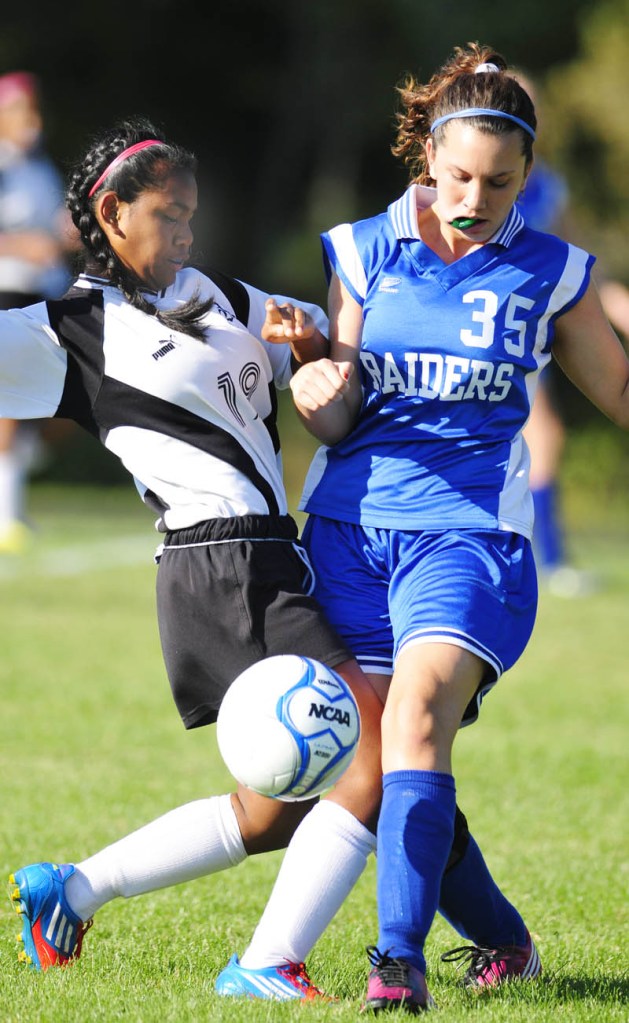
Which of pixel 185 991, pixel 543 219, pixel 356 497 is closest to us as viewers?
pixel 185 991

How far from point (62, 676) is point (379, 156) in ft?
58.8

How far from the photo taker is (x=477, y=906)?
310cm

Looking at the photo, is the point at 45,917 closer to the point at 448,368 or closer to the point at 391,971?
the point at 391,971

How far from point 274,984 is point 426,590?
807 millimetres

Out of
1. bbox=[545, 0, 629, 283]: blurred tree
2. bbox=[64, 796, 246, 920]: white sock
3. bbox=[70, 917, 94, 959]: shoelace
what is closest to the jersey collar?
bbox=[64, 796, 246, 920]: white sock

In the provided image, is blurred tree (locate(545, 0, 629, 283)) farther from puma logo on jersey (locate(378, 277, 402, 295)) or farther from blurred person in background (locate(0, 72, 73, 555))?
puma logo on jersey (locate(378, 277, 402, 295))

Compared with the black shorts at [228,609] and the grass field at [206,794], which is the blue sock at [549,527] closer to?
the grass field at [206,794]

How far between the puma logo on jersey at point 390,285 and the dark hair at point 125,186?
14.5 inches

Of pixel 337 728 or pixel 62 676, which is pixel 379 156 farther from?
pixel 337 728

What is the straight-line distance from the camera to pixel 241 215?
24.0 meters

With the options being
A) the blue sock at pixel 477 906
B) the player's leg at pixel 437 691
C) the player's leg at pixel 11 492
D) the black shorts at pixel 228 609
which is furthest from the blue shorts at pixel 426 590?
the player's leg at pixel 11 492

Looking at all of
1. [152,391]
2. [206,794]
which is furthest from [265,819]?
[206,794]

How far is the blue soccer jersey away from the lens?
3.05 m

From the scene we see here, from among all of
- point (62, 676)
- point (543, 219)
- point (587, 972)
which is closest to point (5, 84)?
point (543, 219)
